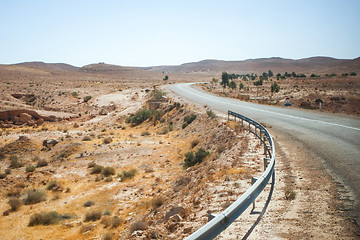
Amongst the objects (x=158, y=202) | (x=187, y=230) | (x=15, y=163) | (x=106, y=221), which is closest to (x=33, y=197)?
(x=106, y=221)

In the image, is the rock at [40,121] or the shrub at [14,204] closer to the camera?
the shrub at [14,204]

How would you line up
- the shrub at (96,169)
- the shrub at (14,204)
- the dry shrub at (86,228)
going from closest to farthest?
the dry shrub at (86,228)
the shrub at (14,204)
the shrub at (96,169)

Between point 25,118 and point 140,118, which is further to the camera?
point 25,118

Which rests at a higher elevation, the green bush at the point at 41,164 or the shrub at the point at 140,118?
the shrub at the point at 140,118

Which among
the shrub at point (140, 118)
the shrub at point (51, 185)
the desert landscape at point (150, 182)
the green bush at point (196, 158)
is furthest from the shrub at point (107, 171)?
the shrub at point (140, 118)

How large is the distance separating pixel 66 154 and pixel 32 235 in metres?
10.8

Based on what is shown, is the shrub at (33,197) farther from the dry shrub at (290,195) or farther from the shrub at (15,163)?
the dry shrub at (290,195)

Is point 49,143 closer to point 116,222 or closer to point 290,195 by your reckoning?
point 116,222

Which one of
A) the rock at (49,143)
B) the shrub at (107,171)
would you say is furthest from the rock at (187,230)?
the rock at (49,143)

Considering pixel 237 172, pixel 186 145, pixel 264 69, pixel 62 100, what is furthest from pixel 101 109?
pixel 264 69

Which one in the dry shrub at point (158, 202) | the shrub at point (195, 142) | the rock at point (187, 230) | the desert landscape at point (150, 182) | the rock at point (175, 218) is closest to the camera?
A: the rock at point (187, 230)

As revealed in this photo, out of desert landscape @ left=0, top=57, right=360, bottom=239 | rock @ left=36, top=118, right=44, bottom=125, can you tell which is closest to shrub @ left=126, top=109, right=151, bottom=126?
desert landscape @ left=0, top=57, right=360, bottom=239

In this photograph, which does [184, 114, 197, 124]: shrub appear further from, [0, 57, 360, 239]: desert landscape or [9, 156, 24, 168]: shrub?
[9, 156, 24, 168]: shrub

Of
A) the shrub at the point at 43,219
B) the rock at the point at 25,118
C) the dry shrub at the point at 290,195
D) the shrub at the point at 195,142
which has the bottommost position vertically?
the shrub at the point at 43,219
